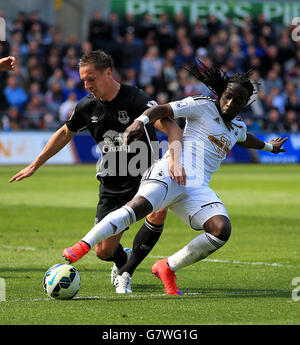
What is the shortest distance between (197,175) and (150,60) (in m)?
21.3

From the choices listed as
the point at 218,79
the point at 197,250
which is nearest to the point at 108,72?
the point at 218,79

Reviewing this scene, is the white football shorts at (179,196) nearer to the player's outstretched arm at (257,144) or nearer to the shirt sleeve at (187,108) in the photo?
the shirt sleeve at (187,108)

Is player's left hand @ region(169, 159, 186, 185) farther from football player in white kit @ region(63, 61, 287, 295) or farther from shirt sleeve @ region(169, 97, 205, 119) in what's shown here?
shirt sleeve @ region(169, 97, 205, 119)

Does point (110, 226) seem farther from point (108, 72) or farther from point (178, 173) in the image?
point (108, 72)

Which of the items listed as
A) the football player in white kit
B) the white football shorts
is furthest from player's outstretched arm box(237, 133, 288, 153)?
the white football shorts

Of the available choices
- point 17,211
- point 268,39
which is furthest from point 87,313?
point 268,39

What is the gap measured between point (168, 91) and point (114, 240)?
801 inches

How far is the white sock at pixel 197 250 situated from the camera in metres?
6.95

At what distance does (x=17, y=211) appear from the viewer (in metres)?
14.8

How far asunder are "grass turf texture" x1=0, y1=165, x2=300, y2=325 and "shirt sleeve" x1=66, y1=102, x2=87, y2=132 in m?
1.56

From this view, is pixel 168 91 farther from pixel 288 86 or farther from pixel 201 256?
pixel 201 256

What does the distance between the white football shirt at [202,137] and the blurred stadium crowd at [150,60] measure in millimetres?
16016

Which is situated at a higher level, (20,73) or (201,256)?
(201,256)
